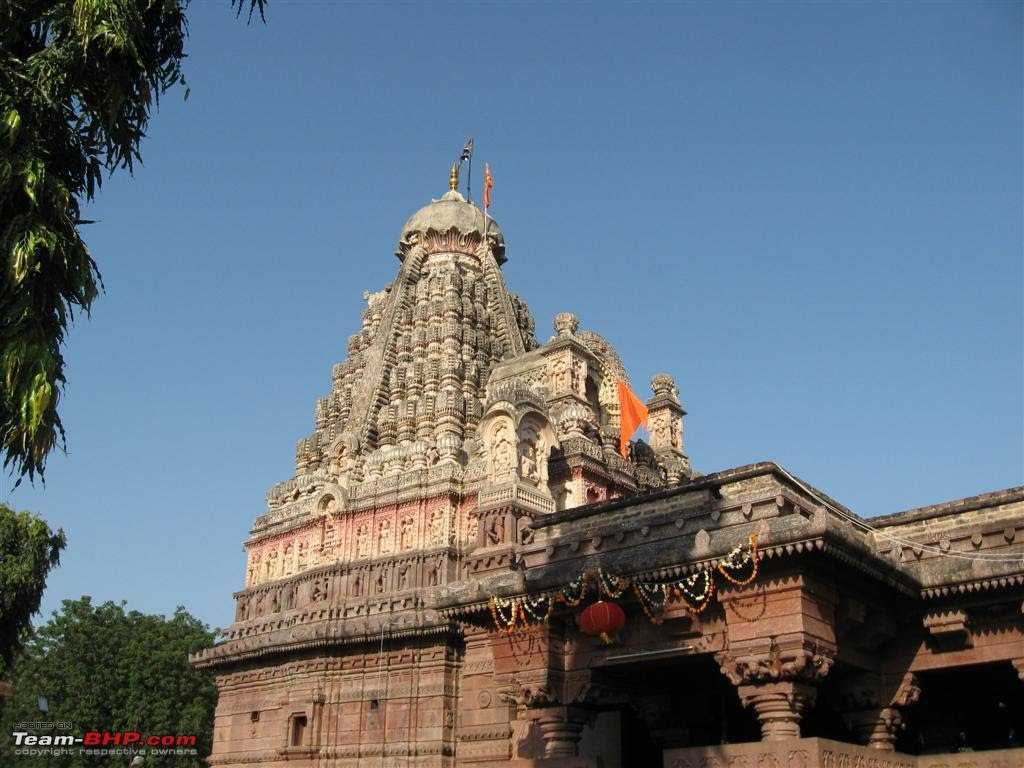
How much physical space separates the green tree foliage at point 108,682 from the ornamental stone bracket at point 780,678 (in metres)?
38.7

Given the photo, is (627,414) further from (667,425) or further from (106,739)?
(106,739)

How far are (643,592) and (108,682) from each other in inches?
1568

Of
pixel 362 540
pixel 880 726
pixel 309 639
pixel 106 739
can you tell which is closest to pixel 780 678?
pixel 880 726

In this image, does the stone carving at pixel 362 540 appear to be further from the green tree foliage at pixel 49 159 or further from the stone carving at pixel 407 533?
the green tree foliage at pixel 49 159

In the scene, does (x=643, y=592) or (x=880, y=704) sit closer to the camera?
(x=643, y=592)

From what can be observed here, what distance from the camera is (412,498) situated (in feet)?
104

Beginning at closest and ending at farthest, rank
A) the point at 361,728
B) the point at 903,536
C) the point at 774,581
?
1. the point at 774,581
2. the point at 903,536
3. the point at 361,728

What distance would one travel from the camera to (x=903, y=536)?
61.0ft

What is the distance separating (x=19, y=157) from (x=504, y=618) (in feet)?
35.5

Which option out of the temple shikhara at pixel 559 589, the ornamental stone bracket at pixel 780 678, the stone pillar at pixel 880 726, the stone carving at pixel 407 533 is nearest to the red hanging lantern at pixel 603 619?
the temple shikhara at pixel 559 589

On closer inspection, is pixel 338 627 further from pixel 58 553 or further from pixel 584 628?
pixel 584 628

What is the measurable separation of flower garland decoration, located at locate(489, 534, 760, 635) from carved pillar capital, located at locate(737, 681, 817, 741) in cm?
154

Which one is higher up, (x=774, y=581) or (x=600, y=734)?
(x=774, y=581)

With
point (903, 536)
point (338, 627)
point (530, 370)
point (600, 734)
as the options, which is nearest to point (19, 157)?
point (903, 536)
